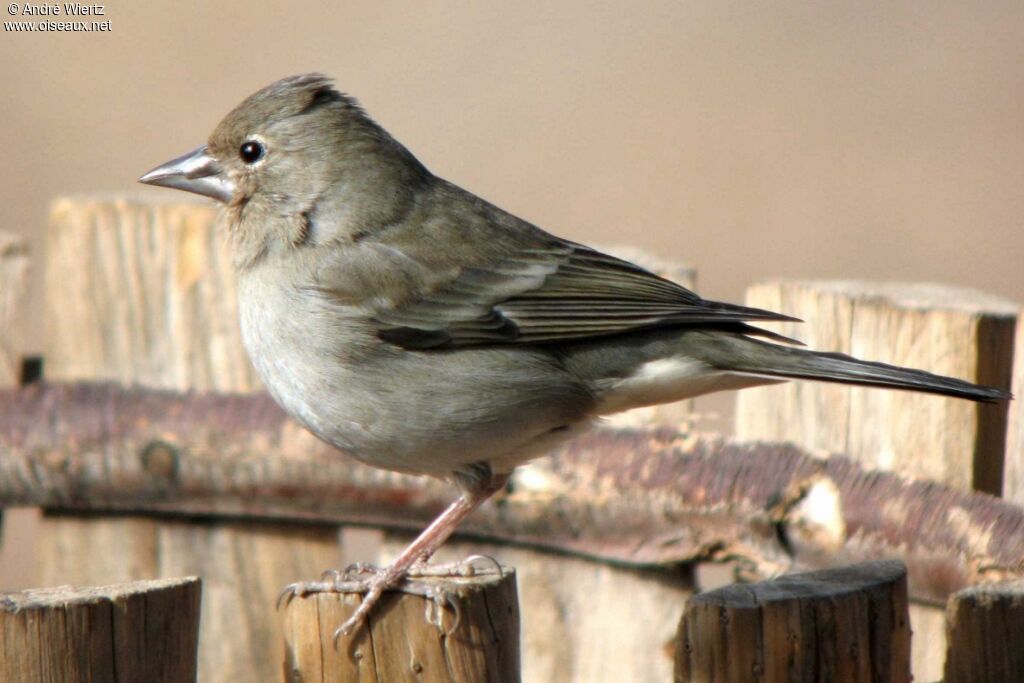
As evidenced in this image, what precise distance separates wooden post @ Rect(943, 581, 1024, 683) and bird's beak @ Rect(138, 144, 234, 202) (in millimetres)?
2497

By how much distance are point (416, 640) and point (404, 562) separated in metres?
0.51

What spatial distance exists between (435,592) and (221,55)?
10226 mm

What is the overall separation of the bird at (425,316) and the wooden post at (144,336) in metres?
0.60

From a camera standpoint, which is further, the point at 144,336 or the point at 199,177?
the point at 144,336

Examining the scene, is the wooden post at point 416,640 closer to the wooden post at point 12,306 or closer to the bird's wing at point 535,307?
the bird's wing at point 535,307

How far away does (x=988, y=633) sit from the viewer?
3.26m

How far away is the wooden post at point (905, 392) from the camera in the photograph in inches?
173

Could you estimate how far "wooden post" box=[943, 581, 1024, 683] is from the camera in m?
3.24

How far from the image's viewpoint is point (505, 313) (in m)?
4.41

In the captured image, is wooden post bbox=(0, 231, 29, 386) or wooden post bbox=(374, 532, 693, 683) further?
wooden post bbox=(0, 231, 29, 386)

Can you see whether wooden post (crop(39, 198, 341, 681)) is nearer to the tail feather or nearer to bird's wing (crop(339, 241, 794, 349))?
bird's wing (crop(339, 241, 794, 349))

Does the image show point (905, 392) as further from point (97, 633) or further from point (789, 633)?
point (97, 633)

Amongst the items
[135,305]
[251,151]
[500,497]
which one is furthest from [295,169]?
[500,497]

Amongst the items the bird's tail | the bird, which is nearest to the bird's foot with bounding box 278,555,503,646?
the bird
